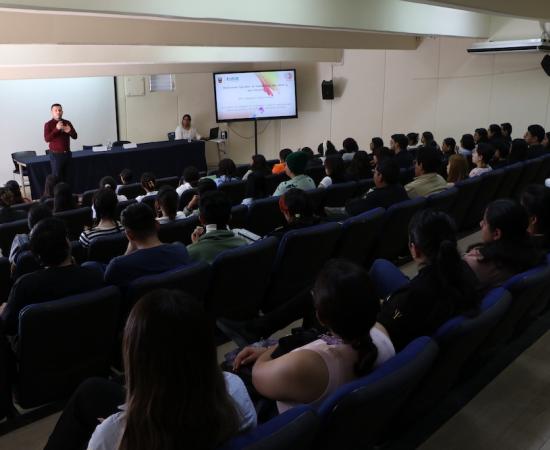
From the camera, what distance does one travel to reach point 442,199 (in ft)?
14.2

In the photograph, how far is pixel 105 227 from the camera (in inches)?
153

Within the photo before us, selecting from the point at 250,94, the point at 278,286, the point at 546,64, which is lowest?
the point at 278,286

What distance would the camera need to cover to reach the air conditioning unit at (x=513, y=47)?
26.3ft

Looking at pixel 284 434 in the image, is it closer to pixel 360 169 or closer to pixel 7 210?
pixel 7 210

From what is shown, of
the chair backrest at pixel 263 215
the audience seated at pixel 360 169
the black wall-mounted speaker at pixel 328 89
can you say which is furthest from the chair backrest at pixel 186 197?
the black wall-mounted speaker at pixel 328 89

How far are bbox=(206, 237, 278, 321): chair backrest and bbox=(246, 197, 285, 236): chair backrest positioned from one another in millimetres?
1248

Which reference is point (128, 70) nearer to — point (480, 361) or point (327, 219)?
point (327, 219)

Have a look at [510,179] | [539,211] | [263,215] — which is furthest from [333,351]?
[510,179]

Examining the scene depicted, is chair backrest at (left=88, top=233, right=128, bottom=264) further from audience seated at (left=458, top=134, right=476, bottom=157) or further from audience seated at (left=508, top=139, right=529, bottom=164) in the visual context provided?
audience seated at (left=458, top=134, right=476, bottom=157)

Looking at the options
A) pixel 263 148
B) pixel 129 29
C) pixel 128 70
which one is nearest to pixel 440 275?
pixel 129 29

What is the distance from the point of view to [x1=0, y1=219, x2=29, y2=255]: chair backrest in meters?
4.43

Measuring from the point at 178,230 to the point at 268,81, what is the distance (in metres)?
8.10

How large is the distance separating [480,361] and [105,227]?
263 cm

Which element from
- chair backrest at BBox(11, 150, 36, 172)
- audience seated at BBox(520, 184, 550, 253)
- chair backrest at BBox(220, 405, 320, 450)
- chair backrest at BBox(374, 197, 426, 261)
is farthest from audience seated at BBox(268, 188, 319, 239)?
chair backrest at BBox(11, 150, 36, 172)
